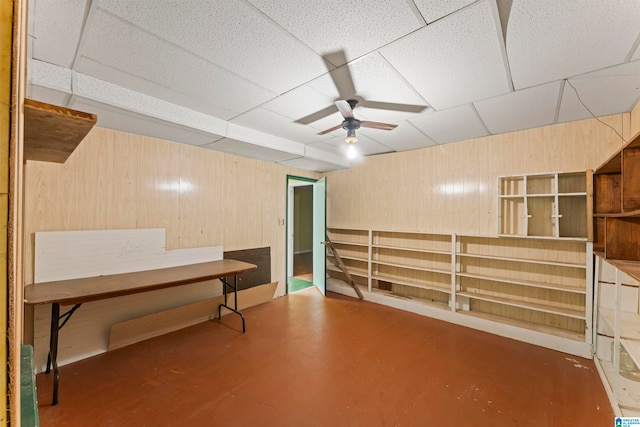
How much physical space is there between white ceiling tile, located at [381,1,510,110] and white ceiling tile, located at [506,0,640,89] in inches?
4.3

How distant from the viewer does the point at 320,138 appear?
369cm

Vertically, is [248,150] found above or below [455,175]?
above

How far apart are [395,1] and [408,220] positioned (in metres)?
3.34

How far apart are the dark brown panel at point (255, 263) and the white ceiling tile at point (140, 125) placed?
1697 mm

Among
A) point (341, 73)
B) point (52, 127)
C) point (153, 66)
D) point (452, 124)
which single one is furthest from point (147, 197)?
point (452, 124)

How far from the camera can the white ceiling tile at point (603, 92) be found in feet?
6.48

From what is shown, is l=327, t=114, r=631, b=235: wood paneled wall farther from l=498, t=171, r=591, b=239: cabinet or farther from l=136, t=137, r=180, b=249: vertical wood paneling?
l=136, t=137, r=180, b=249: vertical wood paneling

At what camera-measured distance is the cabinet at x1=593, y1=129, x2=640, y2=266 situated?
1706mm

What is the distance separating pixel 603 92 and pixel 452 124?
1202 mm

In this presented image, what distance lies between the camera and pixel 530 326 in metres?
3.13

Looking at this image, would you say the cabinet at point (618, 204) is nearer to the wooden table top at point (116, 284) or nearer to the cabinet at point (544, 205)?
the cabinet at point (544, 205)

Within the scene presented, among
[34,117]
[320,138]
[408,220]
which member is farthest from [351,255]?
[34,117]

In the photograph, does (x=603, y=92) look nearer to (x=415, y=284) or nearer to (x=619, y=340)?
(x=619, y=340)

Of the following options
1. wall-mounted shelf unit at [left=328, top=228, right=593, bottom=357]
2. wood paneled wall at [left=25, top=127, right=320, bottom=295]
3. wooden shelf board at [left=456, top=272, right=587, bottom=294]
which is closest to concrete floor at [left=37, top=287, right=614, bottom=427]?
wall-mounted shelf unit at [left=328, top=228, right=593, bottom=357]
